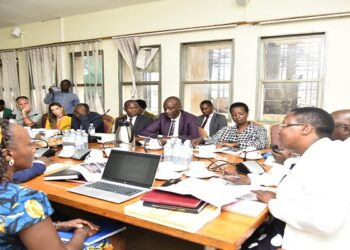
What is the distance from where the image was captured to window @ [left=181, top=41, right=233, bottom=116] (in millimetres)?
4398

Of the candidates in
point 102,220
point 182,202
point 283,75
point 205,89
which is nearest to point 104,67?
point 205,89

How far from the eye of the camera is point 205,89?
4633mm

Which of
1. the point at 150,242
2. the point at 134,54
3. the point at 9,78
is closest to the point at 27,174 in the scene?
the point at 150,242

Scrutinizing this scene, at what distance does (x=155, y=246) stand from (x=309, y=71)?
3.28 m

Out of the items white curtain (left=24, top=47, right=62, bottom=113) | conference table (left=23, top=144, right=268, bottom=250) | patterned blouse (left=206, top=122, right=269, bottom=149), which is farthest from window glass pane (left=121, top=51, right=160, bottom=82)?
conference table (left=23, top=144, right=268, bottom=250)

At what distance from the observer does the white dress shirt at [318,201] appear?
3.23 ft

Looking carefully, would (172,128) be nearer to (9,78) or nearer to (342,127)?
(342,127)

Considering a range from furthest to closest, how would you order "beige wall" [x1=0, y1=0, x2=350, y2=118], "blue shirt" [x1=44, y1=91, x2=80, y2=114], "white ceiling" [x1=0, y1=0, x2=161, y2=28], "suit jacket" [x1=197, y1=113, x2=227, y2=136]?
"blue shirt" [x1=44, y1=91, x2=80, y2=114], "white ceiling" [x1=0, y1=0, x2=161, y2=28], "suit jacket" [x1=197, y1=113, x2=227, y2=136], "beige wall" [x1=0, y1=0, x2=350, y2=118]

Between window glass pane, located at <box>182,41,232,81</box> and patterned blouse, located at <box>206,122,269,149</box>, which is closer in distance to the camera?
patterned blouse, located at <box>206,122,269,149</box>

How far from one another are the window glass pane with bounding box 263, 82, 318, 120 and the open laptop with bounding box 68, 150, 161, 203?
312cm

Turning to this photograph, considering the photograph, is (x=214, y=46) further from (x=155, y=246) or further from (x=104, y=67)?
(x=155, y=246)

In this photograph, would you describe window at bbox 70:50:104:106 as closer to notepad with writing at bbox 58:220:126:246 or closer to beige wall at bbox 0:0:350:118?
beige wall at bbox 0:0:350:118

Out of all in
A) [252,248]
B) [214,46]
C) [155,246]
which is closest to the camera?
[252,248]

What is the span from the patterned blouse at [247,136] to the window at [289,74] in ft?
4.15
